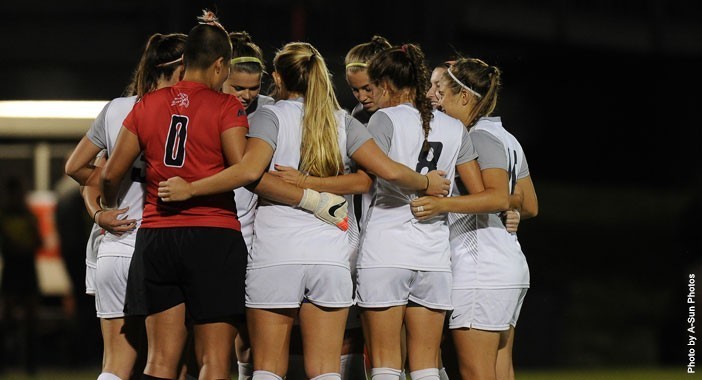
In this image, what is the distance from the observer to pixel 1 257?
9.76m

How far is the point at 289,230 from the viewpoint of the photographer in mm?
4109

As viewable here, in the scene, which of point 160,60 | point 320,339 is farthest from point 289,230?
point 160,60

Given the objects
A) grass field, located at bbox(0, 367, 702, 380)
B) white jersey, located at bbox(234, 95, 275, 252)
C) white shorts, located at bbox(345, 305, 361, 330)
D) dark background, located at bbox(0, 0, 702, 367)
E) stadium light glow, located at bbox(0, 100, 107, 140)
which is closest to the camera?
white jersey, located at bbox(234, 95, 275, 252)

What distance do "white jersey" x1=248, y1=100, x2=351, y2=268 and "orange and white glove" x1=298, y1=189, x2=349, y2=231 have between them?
0.03 m

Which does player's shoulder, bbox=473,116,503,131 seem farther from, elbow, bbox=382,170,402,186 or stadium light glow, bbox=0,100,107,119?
stadium light glow, bbox=0,100,107,119

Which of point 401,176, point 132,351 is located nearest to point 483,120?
point 401,176

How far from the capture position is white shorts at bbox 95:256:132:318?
427 centimetres

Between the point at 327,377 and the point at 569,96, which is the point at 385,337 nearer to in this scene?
the point at 327,377

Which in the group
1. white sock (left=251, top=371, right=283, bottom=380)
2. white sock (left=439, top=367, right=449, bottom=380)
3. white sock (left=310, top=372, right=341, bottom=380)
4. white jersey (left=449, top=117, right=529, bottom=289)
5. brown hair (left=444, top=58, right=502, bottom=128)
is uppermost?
brown hair (left=444, top=58, right=502, bottom=128)

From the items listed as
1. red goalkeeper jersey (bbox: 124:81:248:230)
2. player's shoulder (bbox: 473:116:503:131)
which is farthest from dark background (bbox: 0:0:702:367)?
red goalkeeper jersey (bbox: 124:81:248:230)

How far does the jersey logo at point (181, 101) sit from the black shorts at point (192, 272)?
429 millimetres

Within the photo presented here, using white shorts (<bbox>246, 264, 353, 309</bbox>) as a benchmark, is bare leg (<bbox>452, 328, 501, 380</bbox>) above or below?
below

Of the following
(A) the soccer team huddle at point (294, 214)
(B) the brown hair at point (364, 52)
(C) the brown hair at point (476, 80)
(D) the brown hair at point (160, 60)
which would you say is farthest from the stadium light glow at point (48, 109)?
(C) the brown hair at point (476, 80)

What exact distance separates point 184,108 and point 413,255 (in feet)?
3.47
